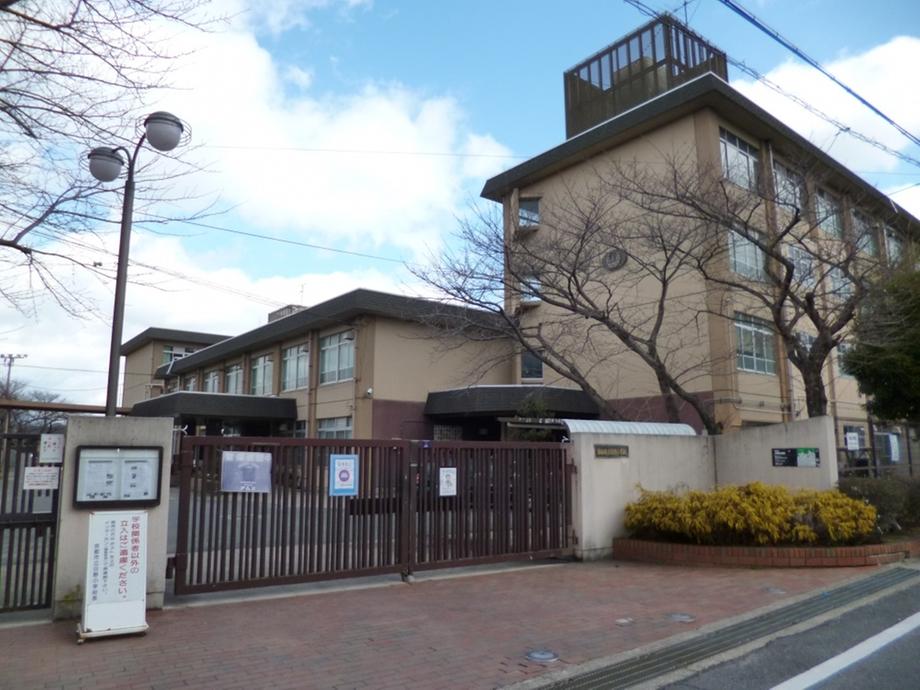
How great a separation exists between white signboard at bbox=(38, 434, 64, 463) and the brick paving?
1.58m

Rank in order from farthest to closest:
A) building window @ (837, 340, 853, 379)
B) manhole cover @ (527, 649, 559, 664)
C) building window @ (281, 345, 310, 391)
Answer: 1. building window @ (281, 345, 310, 391)
2. building window @ (837, 340, 853, 379)
3. manhole cover @ (527, 649, 559, 664)

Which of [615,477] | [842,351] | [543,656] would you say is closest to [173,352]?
[842,351]

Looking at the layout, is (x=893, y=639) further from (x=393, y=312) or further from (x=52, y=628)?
(x=393, y=312)

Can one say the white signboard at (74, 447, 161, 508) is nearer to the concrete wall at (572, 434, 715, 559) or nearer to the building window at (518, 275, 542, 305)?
the concrete wall at (572, 434, 715, 559)

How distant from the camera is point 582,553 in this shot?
11.0 metres

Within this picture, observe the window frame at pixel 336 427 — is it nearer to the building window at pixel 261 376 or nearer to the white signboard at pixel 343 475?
the building window at pixel 261 376

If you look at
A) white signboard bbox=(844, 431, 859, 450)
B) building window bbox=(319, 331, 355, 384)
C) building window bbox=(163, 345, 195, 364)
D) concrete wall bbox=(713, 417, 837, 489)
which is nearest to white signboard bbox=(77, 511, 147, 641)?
concrete wall bbox=(713, 417, 837, 489)

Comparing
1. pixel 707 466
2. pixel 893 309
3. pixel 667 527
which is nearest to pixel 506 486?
pixel 667 527

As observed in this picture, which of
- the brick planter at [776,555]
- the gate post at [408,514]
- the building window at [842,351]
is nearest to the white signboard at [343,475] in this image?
the gate post at [408,514]

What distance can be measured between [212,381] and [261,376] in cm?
800

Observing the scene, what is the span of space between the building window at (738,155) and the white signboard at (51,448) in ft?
65.4

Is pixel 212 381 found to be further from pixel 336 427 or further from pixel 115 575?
pixel 115 575

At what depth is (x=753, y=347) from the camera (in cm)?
2266

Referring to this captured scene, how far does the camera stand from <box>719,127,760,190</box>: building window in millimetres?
22047
